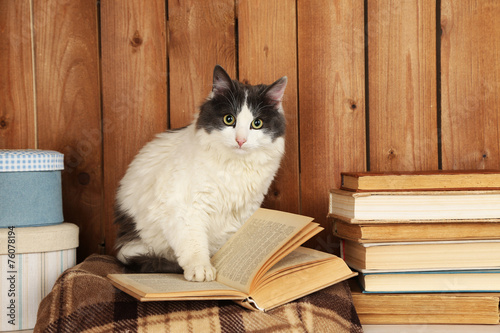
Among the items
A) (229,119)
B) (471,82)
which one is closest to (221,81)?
(229,119)

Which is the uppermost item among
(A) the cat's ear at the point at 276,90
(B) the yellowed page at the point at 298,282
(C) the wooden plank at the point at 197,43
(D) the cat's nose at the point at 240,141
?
(C) the wooden plank at the point at 197,43

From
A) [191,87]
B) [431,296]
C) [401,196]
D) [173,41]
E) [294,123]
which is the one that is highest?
[173,41]

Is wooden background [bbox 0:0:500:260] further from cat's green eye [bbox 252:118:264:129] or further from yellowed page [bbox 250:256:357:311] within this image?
yellowed page [bbox 250:256:357:311]

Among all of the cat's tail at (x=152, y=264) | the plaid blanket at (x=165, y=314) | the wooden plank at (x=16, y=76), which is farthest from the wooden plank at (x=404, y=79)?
the wooden plank at (x=16, y=76)

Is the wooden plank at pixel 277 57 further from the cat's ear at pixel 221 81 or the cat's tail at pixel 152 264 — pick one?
the cat's tail at pixel 152 264

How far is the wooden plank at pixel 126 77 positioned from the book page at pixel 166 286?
21.3 inches

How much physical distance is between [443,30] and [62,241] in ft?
4.63

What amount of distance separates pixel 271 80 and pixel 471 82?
2.28ft

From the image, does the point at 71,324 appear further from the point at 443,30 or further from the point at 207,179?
the point at 443,30

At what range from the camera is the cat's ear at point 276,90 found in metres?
1.15

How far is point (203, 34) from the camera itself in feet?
4.60

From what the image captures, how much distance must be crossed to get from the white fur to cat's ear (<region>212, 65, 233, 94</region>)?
3.5 inches

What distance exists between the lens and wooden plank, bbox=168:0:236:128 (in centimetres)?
140

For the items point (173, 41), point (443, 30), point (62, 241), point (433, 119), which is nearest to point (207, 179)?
point (62, 241)
